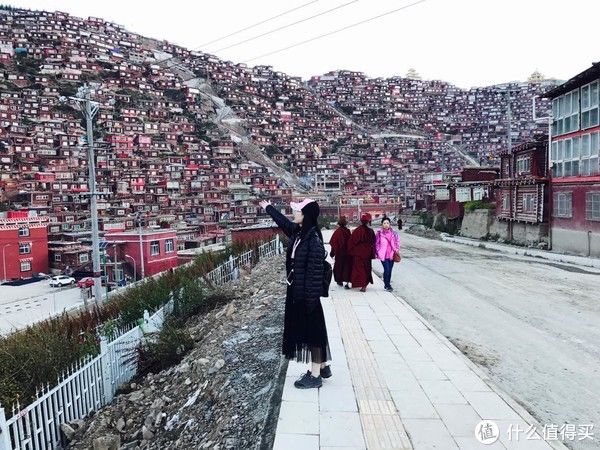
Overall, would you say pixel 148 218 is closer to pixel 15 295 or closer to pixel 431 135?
pixel 15 295

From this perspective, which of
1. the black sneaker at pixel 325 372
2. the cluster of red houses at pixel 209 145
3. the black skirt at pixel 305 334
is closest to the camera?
the black skirt at pixel 305 334

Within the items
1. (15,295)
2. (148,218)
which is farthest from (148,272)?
(148,218)

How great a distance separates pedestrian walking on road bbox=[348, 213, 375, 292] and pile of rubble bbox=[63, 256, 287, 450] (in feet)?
8.27

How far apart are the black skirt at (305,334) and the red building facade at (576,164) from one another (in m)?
18.4

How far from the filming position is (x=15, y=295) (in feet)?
112

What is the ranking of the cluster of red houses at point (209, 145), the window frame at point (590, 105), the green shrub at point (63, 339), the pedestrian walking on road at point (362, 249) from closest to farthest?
the green shrub at point (63, 339)
the pedestrian walking on road at point (362, 249)
the window frame at point (590, 105)
the cluster of red houses at point (209, 145)

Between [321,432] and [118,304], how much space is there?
27.8 feet

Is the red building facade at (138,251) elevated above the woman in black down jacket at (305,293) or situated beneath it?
situated beneath

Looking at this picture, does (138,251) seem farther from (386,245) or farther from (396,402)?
(396,402)

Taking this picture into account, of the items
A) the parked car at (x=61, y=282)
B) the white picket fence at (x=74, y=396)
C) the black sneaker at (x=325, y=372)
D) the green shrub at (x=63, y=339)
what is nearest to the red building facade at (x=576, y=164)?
the green shrub at (x=63, y=339)

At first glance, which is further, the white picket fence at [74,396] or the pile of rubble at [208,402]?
the white picket fence at [74,396]

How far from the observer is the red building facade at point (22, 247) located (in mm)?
40653

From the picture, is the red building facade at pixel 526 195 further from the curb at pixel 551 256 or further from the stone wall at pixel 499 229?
the curb at pixel 551 256

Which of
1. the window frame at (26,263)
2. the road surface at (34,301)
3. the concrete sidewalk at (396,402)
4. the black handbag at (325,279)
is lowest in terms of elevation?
the road surface at (34,301)
